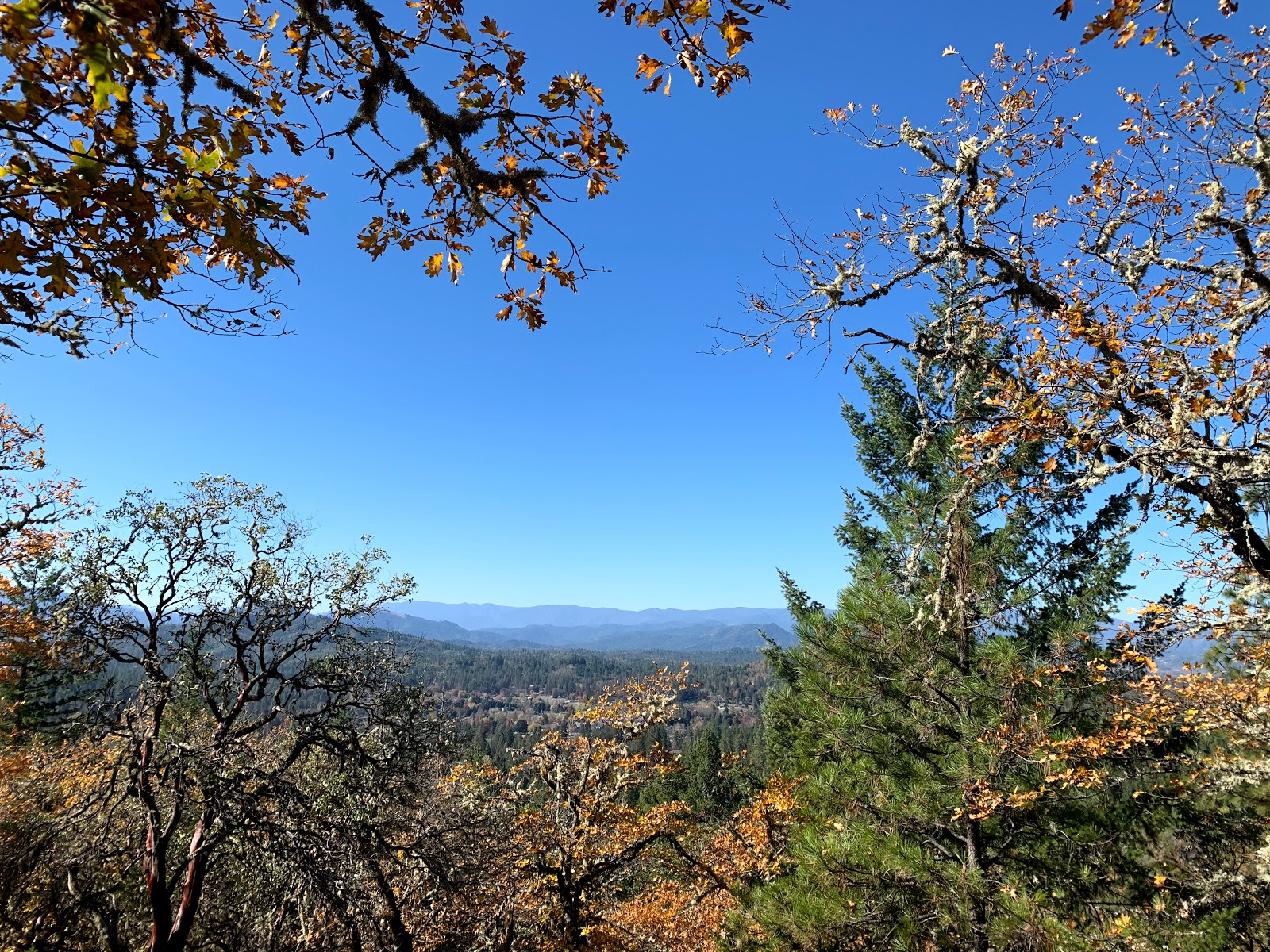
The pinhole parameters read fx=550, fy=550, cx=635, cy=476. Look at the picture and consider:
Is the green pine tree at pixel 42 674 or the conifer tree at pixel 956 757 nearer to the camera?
the conifer tree at pixel 956 757

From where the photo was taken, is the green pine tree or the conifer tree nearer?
the conifer tree

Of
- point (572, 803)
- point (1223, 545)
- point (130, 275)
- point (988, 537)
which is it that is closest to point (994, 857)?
Answer: point (988, 537)

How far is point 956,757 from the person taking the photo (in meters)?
6.01

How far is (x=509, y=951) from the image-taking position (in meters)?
8.16

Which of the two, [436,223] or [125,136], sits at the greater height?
[436,223]

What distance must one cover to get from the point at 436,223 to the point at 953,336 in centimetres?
343

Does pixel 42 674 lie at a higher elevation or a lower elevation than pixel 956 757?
lower

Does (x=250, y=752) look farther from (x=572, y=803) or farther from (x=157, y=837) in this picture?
(x=572, y=803)

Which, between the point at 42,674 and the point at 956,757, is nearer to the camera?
the point at 956,757

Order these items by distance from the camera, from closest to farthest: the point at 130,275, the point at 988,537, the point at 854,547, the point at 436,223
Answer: the point at 130,275 → the point at 436,223 → the point at 988,537 → the point at 854,547

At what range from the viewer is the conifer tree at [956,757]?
5695 millimetres

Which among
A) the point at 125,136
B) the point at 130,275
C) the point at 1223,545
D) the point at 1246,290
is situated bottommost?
the point at 1223,545

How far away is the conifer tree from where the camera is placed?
5695 mm

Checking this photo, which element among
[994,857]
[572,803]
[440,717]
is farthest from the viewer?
[440,717]
